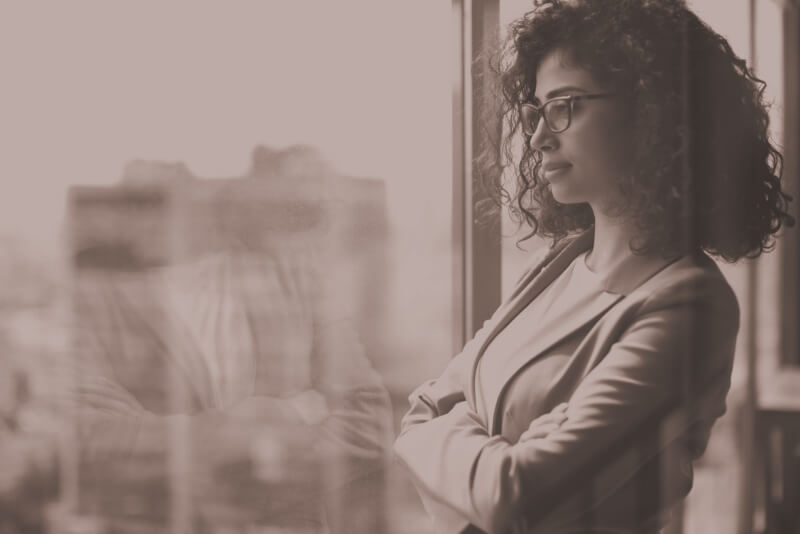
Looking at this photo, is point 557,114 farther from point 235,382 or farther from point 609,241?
point 235,382

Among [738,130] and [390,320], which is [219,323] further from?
[738,130]

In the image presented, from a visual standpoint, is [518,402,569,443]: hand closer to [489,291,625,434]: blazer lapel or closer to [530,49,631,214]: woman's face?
[489,291,625,434]: blazer lapel

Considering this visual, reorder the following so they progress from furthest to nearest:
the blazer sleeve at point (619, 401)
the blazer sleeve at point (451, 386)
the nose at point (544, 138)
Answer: the blazer sleeve at point (451, 386) → the nose at point (544, 138) → the blazer sleeve at point (619, 401)

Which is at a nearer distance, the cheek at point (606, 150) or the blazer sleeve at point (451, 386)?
the cheek at point (606, 150)

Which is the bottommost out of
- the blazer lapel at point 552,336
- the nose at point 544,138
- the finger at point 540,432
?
the finger at point 540,432

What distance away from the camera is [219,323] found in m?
1.31

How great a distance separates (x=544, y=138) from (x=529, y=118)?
50mm

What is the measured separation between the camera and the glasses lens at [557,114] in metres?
1.12

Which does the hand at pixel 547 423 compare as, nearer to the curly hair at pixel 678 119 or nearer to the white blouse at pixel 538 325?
the white blouse at pixel 538 325

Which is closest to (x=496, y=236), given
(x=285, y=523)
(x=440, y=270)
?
(x=440, y=270)

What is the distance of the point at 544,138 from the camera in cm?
114

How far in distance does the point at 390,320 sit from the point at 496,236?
216 mm

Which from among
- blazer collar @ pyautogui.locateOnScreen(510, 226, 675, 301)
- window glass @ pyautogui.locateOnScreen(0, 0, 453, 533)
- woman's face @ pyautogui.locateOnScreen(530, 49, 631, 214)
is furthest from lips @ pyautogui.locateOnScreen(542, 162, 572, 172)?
window glass @ pyautogui.locateOnScreen(0, 0, 453, 533)

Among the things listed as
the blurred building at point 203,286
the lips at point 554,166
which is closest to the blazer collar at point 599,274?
the lips at point 554,166
